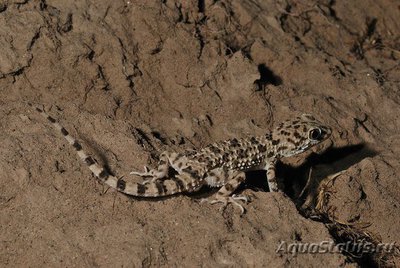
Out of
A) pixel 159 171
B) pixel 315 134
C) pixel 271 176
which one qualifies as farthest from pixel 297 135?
pixel 159 171

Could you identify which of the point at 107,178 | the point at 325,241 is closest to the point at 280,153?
the point at 325,241

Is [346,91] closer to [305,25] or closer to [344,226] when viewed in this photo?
[305,25]

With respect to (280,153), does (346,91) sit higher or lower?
higher

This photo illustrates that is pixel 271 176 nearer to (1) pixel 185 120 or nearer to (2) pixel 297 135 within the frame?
(2) pixel 297 135

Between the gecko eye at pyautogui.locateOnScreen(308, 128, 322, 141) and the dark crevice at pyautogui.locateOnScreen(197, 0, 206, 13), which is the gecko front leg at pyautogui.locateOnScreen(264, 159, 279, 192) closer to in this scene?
the gecko eye at pyautogui.locateOnScreen(308, 128, 322, 141)

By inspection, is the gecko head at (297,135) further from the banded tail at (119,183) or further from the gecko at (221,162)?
the banded tail at (119,183)

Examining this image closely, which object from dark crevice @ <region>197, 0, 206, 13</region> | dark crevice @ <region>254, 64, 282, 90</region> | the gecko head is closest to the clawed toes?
the gecko head

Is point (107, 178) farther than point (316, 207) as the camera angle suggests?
No
